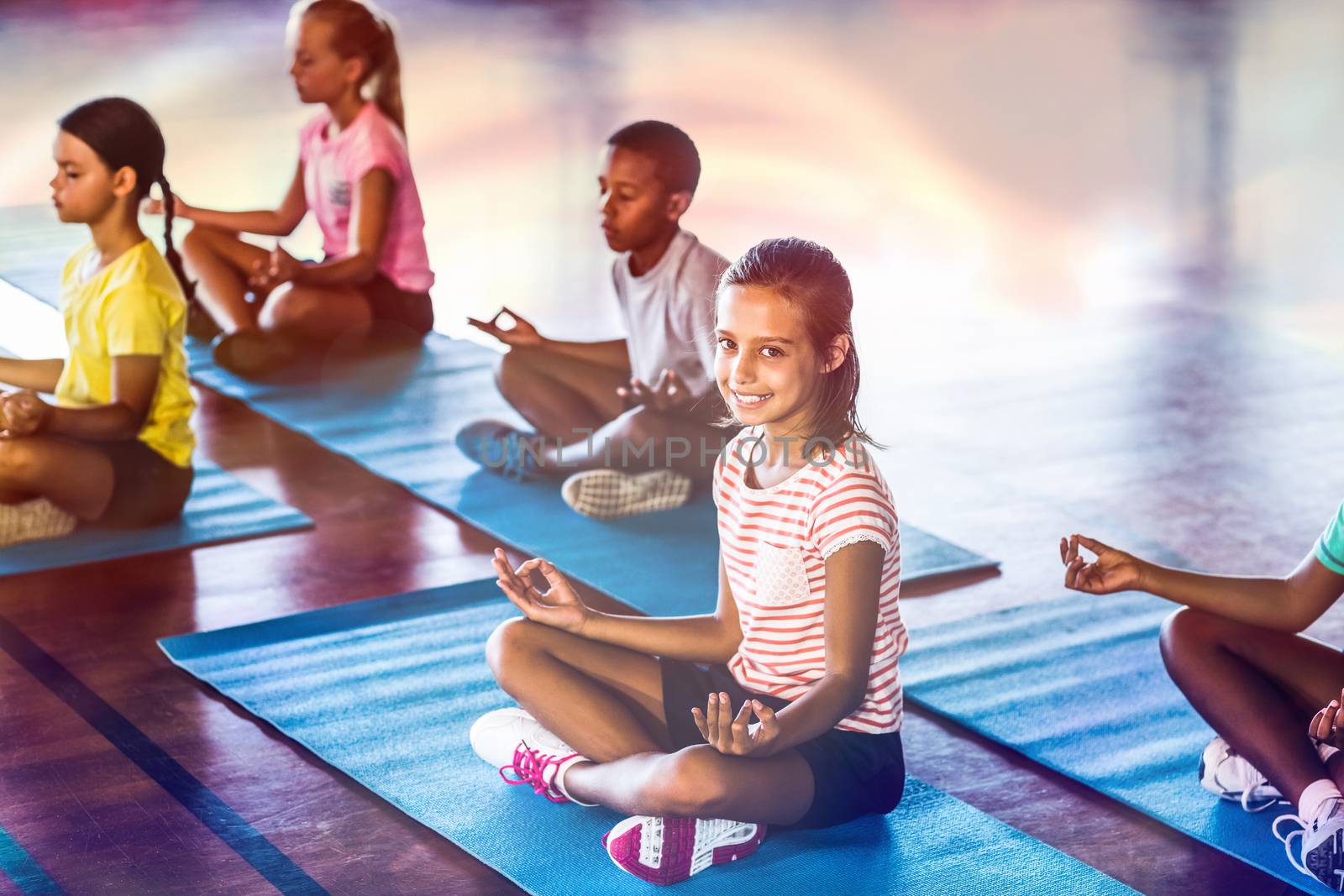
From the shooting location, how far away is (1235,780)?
7.23ft

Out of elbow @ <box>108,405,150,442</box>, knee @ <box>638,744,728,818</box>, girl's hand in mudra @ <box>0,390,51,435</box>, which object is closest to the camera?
knee @ <box>638,744,728,818</box>

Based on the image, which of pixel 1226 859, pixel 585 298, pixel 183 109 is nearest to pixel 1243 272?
pixel 585 298

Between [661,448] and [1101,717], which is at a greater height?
[661,448]

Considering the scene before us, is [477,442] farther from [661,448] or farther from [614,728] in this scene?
[614,728]

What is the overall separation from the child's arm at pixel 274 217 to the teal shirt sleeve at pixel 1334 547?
289cm

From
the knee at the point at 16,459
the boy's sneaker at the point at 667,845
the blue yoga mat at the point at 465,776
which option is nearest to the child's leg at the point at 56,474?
the knee at the point at 16,459

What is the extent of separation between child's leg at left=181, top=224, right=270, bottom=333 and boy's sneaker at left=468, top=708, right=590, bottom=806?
229 cm

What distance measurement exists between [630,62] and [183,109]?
211 cm

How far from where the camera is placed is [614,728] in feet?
6.97

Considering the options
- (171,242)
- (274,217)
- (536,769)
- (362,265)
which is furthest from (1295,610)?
(274,217)

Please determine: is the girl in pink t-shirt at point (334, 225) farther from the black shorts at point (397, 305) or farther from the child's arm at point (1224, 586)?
the child's arm at point (1224, 586)

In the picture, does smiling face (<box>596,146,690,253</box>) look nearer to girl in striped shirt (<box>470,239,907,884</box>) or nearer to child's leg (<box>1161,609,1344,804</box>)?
girl in striped shirt (<box>470,239,907,884</box>)

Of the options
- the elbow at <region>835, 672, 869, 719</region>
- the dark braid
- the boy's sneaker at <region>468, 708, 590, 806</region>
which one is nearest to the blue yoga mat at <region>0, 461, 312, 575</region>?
the dark braid

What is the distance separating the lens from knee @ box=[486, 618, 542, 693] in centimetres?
218
